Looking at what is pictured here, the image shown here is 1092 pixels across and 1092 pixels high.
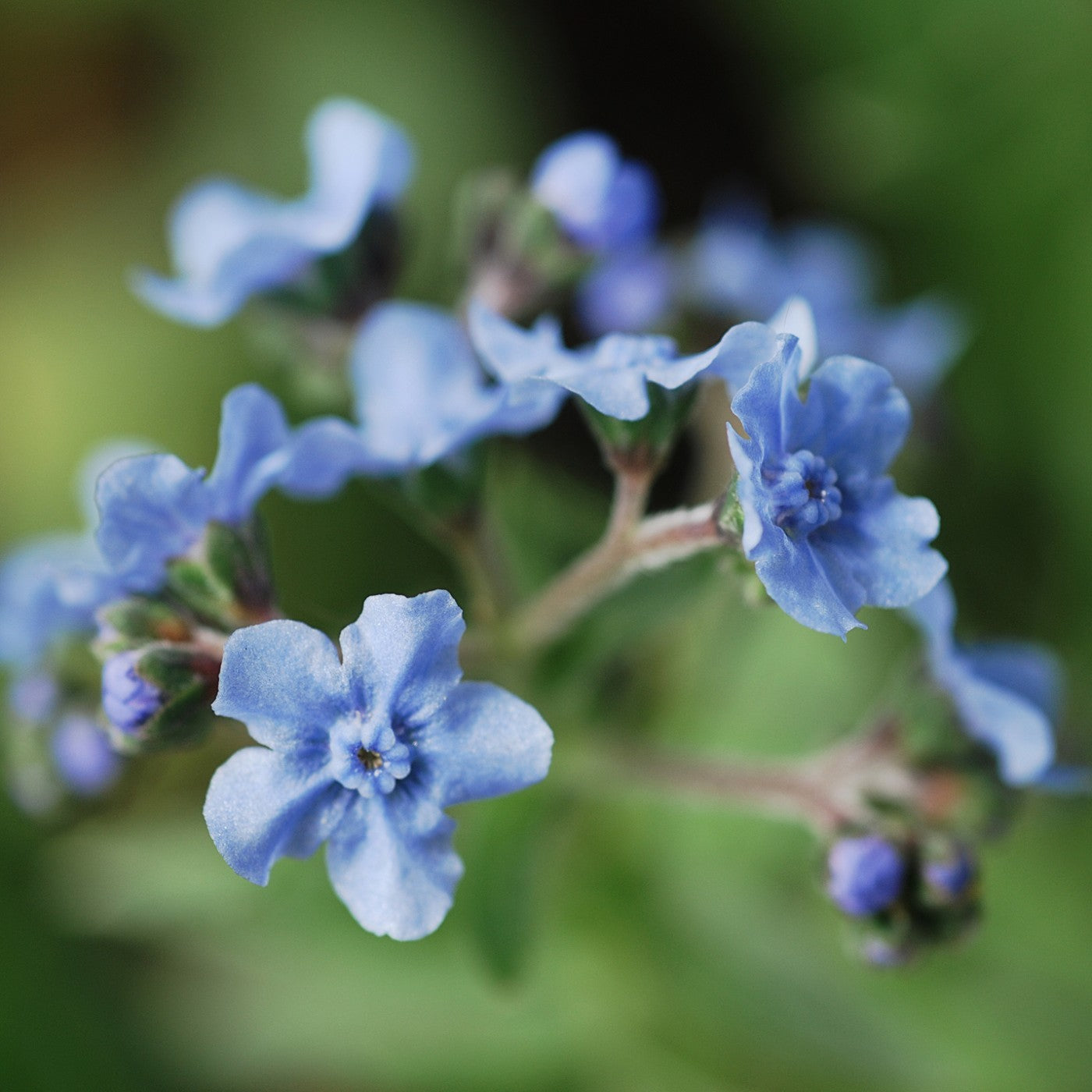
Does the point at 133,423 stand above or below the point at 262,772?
above

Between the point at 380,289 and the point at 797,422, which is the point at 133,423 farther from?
the point at 797,422

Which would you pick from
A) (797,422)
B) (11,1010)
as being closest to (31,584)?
(797,422)

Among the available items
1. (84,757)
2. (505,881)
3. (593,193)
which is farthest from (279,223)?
(505,881)

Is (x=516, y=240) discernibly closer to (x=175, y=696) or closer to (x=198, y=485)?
(x=198, y=485)

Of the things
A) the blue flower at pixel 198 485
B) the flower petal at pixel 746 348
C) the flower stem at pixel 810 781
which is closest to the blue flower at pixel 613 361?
the flower petal at pixel 746 348

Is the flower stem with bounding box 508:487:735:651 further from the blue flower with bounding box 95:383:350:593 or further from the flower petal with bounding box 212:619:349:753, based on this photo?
the flower petal with bounding box 212:619:349:753

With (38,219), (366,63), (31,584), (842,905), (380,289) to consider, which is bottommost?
(842,905)
